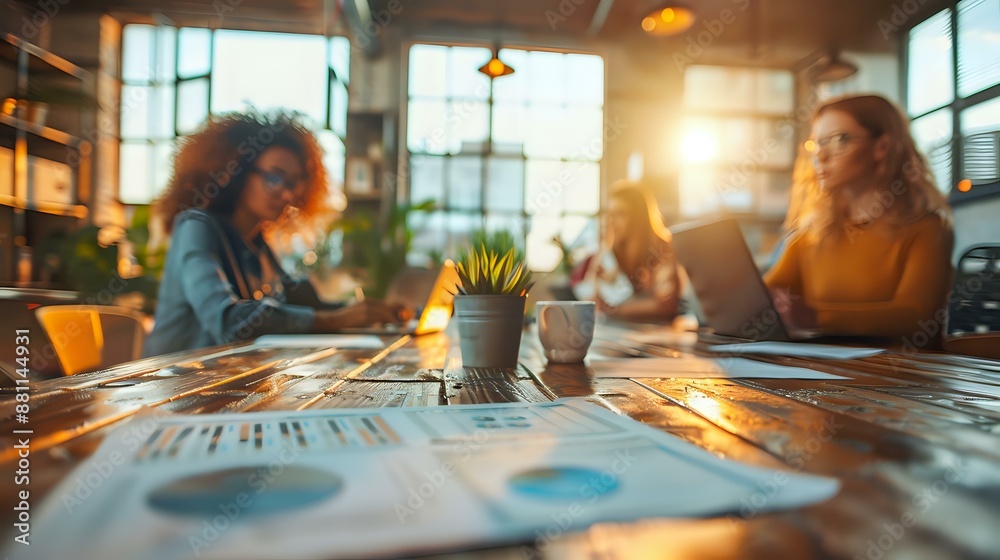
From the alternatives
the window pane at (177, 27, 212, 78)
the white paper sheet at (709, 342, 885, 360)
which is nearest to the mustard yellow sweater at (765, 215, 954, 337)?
the white paper sheet at (709, 342, 885, 360)

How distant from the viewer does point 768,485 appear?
0.29 metres

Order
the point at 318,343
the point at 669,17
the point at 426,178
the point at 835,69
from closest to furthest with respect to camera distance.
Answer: the point at 318,343, the point at 669,17, the point at 835,69, the point at 426,178

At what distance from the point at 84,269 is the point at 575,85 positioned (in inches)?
213

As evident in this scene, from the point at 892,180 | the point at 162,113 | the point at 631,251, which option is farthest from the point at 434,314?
the point at 162,113

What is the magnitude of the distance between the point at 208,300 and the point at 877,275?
1987 mm

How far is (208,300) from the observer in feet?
4.92

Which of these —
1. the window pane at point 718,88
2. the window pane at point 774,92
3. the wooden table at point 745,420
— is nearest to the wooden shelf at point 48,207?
the wooden table at point 745,420

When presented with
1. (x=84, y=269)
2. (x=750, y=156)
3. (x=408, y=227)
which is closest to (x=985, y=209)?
(x=750, y=156)

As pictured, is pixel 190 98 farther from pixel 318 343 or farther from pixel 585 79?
pixel 318 343

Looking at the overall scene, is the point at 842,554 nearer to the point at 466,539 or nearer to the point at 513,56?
the point at 466,539

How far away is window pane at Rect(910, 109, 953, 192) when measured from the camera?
191 inches

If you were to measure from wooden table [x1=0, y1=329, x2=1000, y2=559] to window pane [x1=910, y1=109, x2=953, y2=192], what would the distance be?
5.06 metres

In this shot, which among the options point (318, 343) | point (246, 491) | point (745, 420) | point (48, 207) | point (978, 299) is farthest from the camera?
point (48, 207)

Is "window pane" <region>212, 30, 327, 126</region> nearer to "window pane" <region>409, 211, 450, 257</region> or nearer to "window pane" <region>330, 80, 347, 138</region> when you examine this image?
"window pane" <region>330, 80, 347, 138</region>
